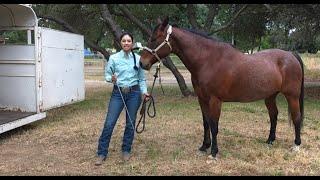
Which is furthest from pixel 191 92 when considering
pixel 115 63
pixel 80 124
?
pixel 115 63

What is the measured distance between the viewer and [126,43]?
5773 mm

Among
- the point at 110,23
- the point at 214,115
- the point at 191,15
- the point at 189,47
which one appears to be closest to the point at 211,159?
the point at 214,115

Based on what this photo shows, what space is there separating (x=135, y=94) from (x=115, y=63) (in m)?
0.49

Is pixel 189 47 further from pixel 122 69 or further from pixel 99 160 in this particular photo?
pixel 99 160

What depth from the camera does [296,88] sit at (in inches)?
267

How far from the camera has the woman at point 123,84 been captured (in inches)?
230

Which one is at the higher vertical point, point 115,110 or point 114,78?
point 114,78

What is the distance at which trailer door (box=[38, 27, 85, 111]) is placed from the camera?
28.5 ft

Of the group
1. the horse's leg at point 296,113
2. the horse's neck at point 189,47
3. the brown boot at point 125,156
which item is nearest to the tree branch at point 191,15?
the horse's leg at point 296,113

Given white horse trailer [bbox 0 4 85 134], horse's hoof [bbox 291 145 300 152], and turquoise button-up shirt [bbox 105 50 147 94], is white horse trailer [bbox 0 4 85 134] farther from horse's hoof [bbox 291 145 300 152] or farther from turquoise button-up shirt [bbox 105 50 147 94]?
horse's hoof [bbox 291 145 300 152]

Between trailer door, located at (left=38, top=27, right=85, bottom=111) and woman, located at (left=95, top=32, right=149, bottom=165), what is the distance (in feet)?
10.1

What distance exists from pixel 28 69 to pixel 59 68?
0.98 meters

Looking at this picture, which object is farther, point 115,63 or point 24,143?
point 24,143

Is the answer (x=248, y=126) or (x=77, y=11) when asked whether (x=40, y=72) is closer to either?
(x=248, y=126)
